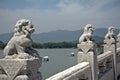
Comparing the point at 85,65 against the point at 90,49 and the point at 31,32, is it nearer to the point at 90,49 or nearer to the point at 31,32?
the point at 90,49

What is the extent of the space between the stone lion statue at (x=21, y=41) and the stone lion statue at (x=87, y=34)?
3427 mm

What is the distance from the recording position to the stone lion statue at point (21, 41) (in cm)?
363

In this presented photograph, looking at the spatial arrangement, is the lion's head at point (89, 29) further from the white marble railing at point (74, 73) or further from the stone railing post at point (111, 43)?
the stone railing post at point (111, 43)

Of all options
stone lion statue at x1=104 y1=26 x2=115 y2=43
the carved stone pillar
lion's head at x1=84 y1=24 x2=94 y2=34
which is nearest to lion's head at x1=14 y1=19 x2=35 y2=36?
the carved stone pillar

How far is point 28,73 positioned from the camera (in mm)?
3520

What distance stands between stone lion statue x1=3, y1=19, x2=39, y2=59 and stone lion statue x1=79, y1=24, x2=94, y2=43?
11.2 ft

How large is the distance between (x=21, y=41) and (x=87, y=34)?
145 inches

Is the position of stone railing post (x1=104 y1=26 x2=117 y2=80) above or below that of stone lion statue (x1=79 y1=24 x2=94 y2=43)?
below

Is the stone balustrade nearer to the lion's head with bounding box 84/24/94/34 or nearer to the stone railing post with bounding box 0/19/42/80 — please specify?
the lion's head with bounding box 84/24/94/34

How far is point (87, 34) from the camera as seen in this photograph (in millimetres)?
7090


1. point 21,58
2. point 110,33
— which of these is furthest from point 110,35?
point 21,58

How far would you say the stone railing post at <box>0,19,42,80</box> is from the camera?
3.45 metres

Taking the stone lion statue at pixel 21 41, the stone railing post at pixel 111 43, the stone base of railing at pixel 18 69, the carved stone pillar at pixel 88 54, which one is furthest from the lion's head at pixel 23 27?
the stone railing post at pixel 111 43

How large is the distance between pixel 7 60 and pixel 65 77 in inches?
68.5
